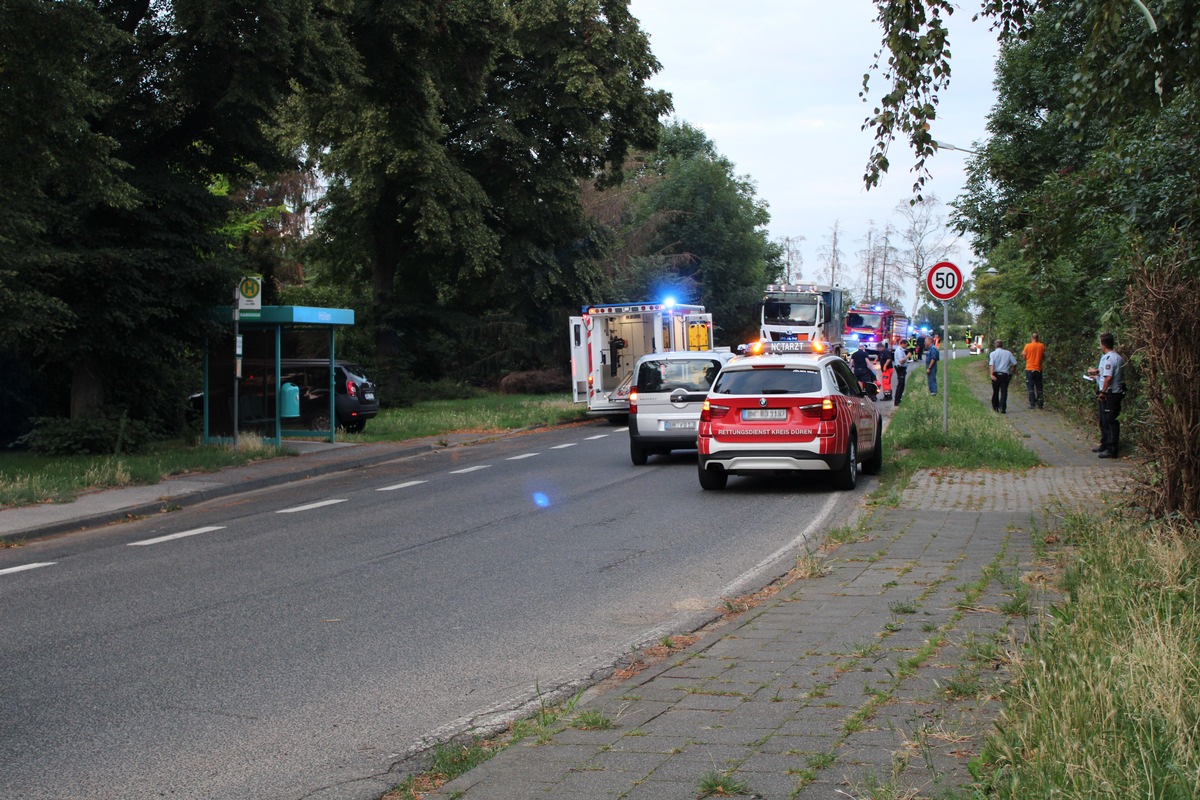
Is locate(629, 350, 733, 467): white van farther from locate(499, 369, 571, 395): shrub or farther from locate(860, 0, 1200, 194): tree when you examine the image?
locate(499, 369, 571, 395): shrub

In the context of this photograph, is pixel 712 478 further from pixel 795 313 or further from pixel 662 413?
pixel 795 313

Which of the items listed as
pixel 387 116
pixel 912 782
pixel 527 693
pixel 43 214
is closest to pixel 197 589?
pixel 527 693

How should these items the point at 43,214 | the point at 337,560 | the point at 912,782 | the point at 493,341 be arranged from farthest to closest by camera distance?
the point at 493,341
the point at 43,214
the point at 337,560
the point at 912,782

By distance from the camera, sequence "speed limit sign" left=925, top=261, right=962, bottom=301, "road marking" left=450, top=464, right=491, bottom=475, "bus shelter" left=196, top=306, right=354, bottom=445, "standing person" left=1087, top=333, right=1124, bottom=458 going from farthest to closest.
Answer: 1. "bus shelter" left=196, top=306, right=354, bottom=445
2. "speed limit sign" left=925, top=261, right=962, bottom=301
3. "road marking" left=450, top=464, right=491, bottom=475
4. "standing person" left=1087, top=333, right=1124, bottom=458

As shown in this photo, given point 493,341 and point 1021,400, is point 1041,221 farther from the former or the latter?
point 493,341

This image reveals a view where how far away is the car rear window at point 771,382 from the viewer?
15203 millimetres

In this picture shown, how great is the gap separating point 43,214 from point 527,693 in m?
15.4

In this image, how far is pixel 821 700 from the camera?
546 centimetres

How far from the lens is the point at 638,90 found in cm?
3884

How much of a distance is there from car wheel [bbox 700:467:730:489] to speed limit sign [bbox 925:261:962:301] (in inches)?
272

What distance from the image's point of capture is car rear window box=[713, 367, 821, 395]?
49.9 feet

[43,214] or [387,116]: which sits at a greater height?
[387,116]

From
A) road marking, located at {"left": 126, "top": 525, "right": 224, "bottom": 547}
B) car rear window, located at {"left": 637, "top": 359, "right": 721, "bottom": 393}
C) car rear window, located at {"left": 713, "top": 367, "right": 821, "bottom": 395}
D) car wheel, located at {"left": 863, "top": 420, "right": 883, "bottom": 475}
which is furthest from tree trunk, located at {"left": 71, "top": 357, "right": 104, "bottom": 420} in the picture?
car wheel, located at {"left": 863, "top": 420, "right": 883, "bottom": 475}

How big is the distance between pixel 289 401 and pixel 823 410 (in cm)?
1244
